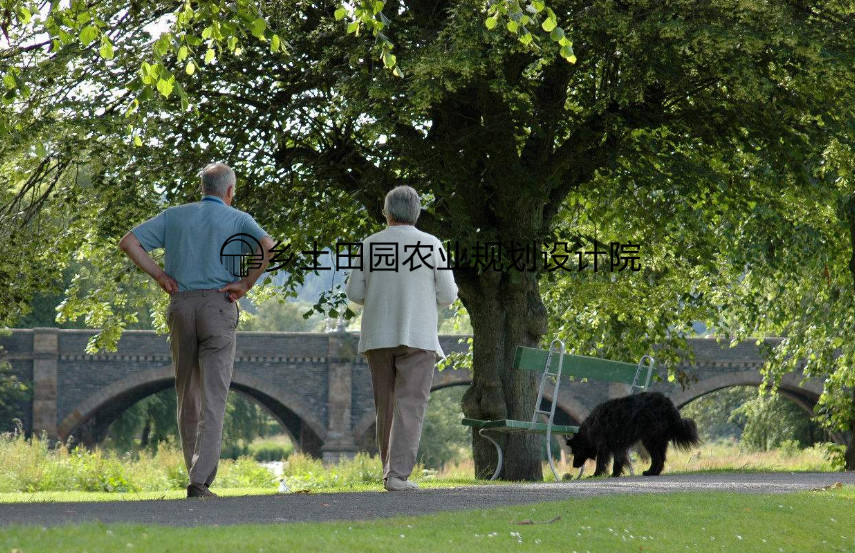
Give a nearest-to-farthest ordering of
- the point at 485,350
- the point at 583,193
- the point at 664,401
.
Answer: the point at 664,401 → the point at 485,350 → the point at 583,193

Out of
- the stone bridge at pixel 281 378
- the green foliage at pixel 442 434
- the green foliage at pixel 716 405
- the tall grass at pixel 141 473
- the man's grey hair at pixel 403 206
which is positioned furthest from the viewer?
the green foliage at pixel 442 434

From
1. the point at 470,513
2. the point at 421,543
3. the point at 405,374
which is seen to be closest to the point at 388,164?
the point at 405,374

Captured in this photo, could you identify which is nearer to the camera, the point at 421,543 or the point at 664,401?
the point at 421,543

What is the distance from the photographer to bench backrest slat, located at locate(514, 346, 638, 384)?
967 centimetres

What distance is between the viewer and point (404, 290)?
6.50 m

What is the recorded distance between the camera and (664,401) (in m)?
9.39

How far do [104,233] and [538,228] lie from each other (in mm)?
4122

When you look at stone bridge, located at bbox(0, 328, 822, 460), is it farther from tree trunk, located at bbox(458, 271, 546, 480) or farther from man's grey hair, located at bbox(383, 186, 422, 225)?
man's grey hair, located at bbox(383, 186, 422, 225)

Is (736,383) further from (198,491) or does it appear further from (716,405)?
(198,491)

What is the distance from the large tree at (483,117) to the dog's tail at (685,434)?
Answer: 1.71m

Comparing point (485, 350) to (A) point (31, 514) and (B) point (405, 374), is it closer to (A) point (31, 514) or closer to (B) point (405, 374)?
(B) point (405, 374)

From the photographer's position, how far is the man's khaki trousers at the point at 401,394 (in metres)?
6.54

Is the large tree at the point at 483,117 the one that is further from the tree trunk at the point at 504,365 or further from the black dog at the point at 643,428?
the black dog at the point at 643,428

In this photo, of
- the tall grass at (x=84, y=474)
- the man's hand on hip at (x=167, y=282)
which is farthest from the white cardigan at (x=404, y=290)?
the tall grass at (x=84, y=474)
